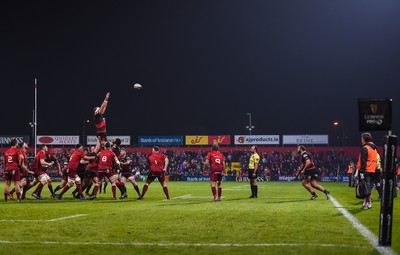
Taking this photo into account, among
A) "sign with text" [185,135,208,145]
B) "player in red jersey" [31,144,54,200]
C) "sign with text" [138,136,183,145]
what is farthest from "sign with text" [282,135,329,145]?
"player in red jersey" [31,144,54,200]

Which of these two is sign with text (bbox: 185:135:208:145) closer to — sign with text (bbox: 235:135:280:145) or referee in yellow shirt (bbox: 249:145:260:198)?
sign with text (bbox: 235:135:280:145)

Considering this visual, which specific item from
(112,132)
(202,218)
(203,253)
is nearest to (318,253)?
(203,253)

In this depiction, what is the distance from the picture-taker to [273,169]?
197ft

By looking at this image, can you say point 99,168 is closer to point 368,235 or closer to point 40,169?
point 40,169

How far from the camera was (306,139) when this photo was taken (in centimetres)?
7319

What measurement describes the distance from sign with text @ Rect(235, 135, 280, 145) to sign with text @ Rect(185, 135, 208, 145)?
4.35 metres

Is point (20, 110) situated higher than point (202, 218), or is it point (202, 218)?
point (20, 110)

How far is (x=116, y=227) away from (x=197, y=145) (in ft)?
212

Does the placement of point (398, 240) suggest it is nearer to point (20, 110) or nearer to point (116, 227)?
point (116, 227)

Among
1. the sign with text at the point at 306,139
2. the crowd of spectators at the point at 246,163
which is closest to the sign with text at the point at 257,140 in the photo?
the sign with text at the point at 306,139

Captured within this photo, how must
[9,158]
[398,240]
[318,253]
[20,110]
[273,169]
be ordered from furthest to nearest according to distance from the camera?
1. [20,110]
2. [273,169]
3. [9,158]
4. [398,240]
5. [318,253]

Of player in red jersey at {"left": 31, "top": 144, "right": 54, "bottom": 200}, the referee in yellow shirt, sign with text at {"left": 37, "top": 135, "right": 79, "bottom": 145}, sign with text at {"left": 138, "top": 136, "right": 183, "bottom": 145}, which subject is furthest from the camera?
sign with text at {"left": 37, "top": 135, "right": 79, "bottom": 145}

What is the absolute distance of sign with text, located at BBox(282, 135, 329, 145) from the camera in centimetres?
7256

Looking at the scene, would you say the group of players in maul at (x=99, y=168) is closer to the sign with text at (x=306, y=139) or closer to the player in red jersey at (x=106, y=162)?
the player in red jersey at (x=106, y=162)
